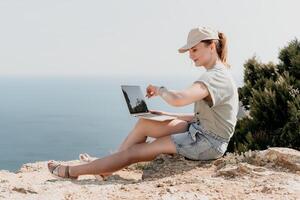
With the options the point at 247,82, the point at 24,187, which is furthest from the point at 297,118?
the point at 24,187

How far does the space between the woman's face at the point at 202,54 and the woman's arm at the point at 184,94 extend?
0.37 m

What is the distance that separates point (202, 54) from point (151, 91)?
0.73 meters

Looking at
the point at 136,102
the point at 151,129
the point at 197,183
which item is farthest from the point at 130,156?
the point at 197,183

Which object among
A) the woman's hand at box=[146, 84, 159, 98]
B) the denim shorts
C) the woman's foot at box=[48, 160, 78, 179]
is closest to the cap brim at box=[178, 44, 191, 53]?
the woman's hand at box=[146, 84, 159, 98]

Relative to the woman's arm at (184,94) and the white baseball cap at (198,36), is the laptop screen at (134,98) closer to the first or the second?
the woman's arm at (184,94)

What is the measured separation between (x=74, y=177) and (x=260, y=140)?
4.48 m

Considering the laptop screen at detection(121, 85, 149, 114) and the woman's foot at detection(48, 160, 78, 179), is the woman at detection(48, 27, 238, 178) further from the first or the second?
the laptop screen at detection(121, 85, 149, 114)

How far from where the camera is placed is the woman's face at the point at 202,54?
7066 mm

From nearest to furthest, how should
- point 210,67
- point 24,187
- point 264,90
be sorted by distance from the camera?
point 24,187
point 210,67
point 264,90

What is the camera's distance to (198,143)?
7.26 meters

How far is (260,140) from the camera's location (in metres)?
10.9

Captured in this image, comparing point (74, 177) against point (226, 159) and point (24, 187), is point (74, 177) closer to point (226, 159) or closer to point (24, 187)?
point (24, 187)

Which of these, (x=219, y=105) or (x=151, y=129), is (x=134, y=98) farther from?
(x=219, y=105)

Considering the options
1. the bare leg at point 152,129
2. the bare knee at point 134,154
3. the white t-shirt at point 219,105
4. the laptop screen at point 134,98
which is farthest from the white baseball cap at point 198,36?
the bare knee at point 134,154
